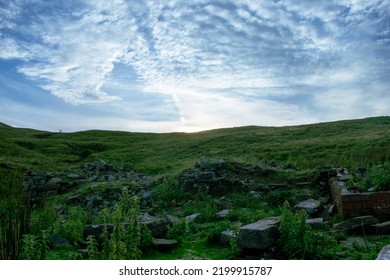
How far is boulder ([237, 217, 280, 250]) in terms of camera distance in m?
6.25

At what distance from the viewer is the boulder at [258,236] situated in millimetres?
6254

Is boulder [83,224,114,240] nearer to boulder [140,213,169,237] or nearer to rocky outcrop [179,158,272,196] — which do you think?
boulder [140,213,169,237]

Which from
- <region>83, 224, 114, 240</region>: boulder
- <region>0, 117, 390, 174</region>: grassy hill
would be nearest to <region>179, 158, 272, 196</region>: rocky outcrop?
<region>83, 224, 114, 240</region>: boulder

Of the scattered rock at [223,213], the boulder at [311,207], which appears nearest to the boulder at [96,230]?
the scattered rock at [223,213]

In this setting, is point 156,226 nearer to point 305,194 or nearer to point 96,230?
point 96,230

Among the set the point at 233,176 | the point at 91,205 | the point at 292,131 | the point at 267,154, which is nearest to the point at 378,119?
the point at 292,131

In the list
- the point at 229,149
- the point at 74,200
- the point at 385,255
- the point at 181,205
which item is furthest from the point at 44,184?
the point at 229,149

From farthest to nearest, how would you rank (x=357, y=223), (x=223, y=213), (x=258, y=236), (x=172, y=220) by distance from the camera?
1. (x=223, y=213)
2. (x=172, y=220)
3. (x=357, y=223)
4. (x=258, y=236)

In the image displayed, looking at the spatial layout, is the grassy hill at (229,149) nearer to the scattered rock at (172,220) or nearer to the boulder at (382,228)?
the scattered rock at (172,220)

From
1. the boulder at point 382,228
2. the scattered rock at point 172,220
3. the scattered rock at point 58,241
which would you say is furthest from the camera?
the scattered rock at point 172,220

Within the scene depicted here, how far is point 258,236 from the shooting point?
6273 mm
